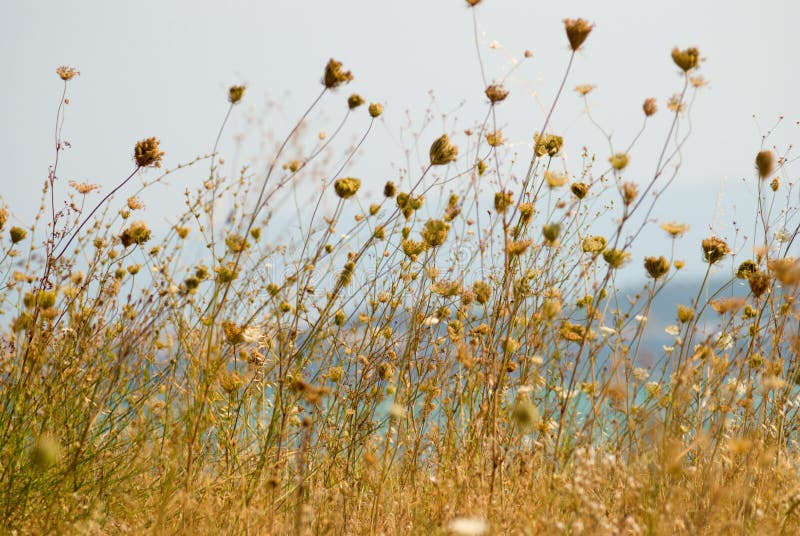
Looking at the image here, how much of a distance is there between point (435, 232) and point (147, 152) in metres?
1.03

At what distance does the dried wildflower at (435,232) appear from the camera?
251 cm

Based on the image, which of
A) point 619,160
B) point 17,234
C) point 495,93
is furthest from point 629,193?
point 17,234

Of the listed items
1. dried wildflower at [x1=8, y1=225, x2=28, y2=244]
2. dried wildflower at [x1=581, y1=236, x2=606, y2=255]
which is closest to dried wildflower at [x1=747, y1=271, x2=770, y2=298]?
dried wildflower at [x1=581, y1=236, x2=606, y2=255]

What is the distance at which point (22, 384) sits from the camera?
7.41ft

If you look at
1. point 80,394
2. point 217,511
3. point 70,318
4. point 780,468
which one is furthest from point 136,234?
point 780,468

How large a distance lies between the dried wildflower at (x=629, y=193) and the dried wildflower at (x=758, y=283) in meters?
0.73

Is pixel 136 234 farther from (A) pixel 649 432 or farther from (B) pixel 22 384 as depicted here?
(A) pixel 649 432

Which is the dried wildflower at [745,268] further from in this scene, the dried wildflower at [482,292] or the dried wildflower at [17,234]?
the dried wildflower at [17,234]

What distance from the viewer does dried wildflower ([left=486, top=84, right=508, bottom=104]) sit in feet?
8.08

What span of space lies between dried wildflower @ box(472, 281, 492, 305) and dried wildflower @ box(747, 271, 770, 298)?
3.00 ft

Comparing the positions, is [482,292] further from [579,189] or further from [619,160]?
[619,160]

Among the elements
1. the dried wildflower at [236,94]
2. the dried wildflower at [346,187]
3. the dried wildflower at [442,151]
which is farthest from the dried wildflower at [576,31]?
the dried wildflower at [236,94]

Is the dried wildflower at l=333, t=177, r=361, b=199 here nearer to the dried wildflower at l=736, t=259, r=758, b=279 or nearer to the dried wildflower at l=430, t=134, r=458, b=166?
the dried wildflower at l=430, t=134, r=458, b=166

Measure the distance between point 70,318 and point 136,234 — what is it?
0.39 m
